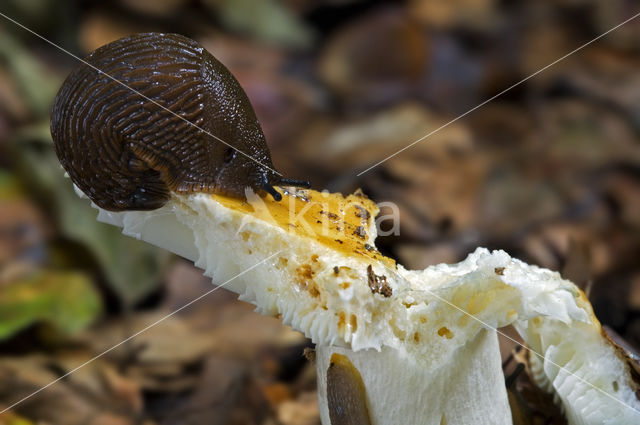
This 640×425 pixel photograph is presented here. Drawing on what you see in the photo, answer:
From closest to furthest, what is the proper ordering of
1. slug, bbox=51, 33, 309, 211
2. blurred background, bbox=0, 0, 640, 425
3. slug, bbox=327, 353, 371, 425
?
slug, bbox=51, 33, 309, 211, slug, bbox=327, 353, 371, 425, blurred background, bbox=0, 0, 640, 425

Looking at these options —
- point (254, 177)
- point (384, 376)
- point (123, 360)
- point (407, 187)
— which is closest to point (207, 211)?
point (254, 177)

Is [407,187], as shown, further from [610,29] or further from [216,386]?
[610,29]

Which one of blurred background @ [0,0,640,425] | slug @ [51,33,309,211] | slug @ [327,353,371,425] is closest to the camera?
slug @ [51,33,309,211]

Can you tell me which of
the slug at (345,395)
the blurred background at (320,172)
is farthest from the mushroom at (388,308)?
the blurred background at (320,172)

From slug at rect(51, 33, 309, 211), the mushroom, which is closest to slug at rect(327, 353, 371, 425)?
the mushroom

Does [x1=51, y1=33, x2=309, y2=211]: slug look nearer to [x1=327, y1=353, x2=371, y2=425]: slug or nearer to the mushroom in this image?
the mushroom

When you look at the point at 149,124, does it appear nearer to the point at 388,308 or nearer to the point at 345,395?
the point at 388,308
